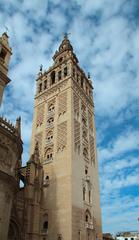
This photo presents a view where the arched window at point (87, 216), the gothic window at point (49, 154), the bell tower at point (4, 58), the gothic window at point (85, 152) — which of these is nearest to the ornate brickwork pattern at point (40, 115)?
the gothic window at point (49, 154)

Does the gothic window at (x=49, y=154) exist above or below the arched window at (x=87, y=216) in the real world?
above

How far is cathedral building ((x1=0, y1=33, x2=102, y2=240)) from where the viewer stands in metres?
25.0

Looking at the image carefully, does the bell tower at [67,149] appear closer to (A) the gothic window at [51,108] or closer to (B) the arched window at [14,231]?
(A) the gothic window at [51,108]

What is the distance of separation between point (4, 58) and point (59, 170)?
14534mm

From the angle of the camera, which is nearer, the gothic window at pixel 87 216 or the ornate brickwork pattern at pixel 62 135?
the gothic window at pixel 87 216

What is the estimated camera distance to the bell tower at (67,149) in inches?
1078

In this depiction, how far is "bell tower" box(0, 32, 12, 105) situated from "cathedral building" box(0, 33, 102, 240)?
0.11 meters

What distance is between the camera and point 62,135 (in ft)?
111

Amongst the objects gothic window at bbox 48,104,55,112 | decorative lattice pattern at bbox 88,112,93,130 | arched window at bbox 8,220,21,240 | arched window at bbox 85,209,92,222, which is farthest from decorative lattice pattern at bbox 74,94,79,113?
arched window at bbox 8,220,21,240

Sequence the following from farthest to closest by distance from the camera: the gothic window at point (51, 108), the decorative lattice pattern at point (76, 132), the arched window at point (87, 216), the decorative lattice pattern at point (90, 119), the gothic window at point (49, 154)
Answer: the decorative lattice pattern at point (90, 119) → the gothic window at point (51, 108) → the decorative lattice pattern at point (76, 132) → the gothic window at point (49, 154) → the arched window at point (87, 216)

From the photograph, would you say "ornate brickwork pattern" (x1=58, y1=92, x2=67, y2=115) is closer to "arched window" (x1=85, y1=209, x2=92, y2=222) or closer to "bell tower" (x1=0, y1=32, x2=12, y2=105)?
"bell tower" (x1=0, y1=32, x2=12, y2=105)

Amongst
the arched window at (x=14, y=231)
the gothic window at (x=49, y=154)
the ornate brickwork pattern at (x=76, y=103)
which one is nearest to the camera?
the arched window at (x=14, y=231)

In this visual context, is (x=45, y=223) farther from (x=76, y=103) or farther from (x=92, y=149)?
(x=76, y=103)

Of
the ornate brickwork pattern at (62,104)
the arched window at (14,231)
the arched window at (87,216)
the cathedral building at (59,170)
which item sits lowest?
the arched window at (14,231)
